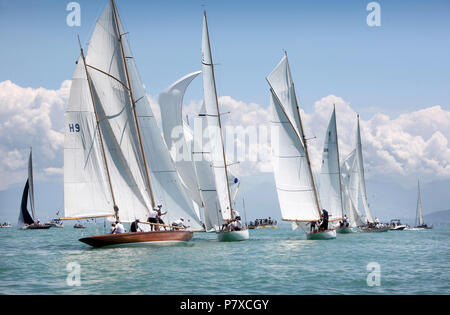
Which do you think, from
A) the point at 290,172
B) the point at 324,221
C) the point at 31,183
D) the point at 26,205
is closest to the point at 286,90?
the point at 290,172

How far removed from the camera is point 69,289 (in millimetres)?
18422

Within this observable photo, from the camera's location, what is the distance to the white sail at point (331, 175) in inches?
2159

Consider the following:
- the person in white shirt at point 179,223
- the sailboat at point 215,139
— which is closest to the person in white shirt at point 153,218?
the person in white shirt at point 179,223

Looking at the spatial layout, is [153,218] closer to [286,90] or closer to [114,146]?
[114,146]

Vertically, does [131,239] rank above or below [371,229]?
above

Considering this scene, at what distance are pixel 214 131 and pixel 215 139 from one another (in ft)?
2.20

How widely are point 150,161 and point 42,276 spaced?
15948 millimetres

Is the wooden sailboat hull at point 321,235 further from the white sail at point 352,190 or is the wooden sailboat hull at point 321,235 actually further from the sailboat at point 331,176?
the white sail at point 352,190

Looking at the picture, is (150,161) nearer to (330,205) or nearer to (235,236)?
(235,236)

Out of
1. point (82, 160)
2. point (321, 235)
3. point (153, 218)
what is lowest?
point (321, 235)

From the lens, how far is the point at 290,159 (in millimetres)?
44594

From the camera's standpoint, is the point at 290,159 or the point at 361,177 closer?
the point at 290,159
